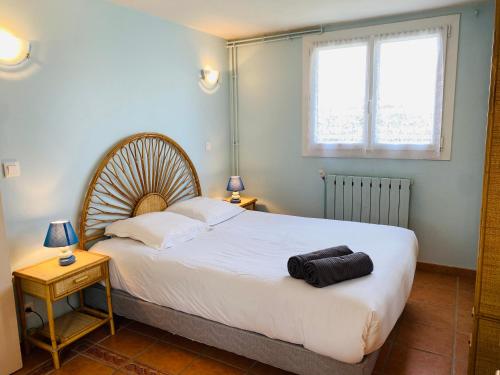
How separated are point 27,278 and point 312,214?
2891 millimetres

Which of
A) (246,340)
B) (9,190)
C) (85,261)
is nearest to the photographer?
(246,340)

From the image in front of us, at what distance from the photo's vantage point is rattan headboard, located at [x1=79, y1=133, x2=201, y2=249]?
3.03m

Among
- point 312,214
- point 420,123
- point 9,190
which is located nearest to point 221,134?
point 312,214

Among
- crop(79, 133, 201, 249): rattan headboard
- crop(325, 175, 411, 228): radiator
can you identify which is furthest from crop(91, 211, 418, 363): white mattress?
crop(325, 175, 411, 228): radiator

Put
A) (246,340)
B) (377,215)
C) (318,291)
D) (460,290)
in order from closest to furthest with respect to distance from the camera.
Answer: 1. (318,291)
2. (246,340)
3. (460,290)
4. (377,215)

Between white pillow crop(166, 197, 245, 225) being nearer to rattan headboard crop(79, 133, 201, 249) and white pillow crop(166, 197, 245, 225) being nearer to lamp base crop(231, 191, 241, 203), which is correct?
rattan headboard crop(79, 133, 201, 249)

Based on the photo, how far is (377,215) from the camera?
3.91 m

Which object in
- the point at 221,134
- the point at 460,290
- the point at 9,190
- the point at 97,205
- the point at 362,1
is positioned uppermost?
the point at 362,1

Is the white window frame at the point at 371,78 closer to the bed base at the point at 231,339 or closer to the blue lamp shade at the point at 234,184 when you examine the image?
the blue lamp shade at the point at 234,184

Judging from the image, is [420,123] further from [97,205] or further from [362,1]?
[97,205]

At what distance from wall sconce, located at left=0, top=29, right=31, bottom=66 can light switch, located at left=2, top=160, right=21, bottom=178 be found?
0.61m

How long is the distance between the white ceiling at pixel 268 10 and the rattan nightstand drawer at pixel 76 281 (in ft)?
6.93

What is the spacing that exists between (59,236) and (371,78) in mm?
3095

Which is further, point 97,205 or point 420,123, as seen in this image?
point 420,123
